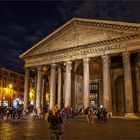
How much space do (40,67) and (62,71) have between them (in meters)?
3.96

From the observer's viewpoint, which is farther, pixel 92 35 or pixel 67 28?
pixel 67 28

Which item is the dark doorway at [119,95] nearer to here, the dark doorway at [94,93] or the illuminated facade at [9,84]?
the dark doorway at [94,93]

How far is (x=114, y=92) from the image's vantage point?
35.0 m

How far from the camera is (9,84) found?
62062 mm

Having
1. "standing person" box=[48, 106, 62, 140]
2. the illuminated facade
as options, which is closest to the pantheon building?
"standing person" box=[48, 106, 62, 140]

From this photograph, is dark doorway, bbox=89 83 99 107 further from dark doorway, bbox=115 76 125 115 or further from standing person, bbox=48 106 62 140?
standing person, bbox=48 106 62 140

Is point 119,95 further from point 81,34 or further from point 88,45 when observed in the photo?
point 81,34

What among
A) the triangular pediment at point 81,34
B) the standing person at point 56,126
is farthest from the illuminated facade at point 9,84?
the standing person at point 56,126

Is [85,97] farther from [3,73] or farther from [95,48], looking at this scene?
[3,73]

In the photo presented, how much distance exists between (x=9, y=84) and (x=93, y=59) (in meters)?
37.2

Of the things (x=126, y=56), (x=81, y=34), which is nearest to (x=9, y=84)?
(x=81, y=34)

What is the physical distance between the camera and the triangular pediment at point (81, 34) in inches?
1059

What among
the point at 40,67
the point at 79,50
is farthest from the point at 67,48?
the point at 40,67

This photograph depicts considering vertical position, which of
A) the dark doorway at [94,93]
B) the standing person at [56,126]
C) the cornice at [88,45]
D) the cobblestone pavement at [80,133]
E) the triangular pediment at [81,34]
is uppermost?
the triangular pediment at [81,34]
